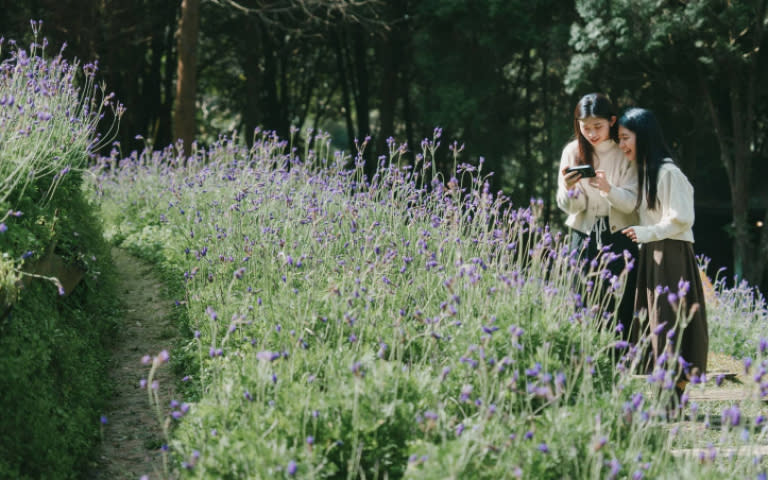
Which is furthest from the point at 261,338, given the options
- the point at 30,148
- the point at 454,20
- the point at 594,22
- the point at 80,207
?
Result: the point at 454,20

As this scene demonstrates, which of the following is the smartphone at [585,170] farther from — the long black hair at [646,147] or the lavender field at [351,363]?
the lavender field at [351,363]

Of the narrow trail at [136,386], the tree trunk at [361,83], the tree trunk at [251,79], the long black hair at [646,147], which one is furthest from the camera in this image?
the tree trunk at [361,83]

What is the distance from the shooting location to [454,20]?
58.7ft

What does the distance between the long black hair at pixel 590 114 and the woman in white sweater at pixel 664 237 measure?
0.40 feet

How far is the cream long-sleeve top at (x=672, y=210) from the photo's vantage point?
4707 millimetres

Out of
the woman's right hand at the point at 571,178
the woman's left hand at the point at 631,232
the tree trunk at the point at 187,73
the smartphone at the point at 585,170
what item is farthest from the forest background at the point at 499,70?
the woman's left hand at the point at 631,232

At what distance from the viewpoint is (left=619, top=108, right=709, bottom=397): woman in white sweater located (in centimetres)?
472

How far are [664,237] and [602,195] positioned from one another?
48 cm

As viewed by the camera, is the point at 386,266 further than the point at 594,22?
No

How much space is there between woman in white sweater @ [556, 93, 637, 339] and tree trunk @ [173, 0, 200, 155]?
30.5 feet

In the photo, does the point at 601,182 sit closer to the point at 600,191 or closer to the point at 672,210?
the point at 600,191

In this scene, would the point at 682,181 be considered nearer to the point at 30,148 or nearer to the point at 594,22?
the point at 30,148

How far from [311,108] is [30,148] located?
23.7 m

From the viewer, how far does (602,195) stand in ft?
16.3
